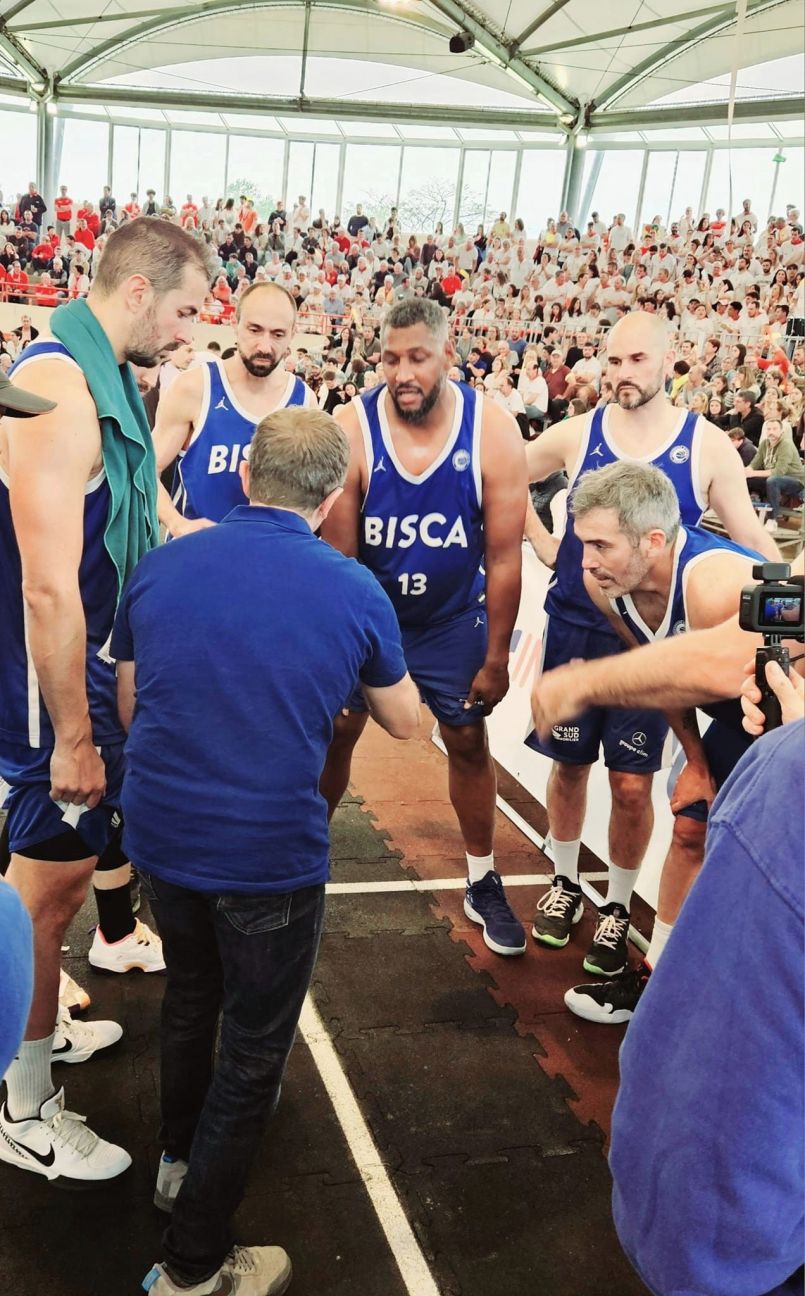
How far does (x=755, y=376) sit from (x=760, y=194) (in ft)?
54.4

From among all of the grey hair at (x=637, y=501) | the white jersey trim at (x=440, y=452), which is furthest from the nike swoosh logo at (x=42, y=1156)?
the white jersey trim at (x=440, y=452)

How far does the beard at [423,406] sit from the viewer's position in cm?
355

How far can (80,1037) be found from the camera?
9.73 feet

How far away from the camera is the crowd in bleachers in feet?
43.2

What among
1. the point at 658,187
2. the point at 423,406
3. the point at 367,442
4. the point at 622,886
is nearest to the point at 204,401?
the point at 367,442

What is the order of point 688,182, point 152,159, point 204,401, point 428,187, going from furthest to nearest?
point 152,159 < point 428,187 < point 688,182 < point 204,401

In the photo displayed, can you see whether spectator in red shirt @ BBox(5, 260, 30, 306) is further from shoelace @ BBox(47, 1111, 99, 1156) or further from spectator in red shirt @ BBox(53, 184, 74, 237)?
shoelace @ BBox(47, 1111, 99, 1156)

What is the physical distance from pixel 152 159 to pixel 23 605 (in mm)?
35041

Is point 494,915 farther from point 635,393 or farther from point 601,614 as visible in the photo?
point 635,393

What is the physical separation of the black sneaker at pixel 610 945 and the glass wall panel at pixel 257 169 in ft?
108

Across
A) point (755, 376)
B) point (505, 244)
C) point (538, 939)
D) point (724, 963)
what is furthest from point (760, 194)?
point (724, 963)

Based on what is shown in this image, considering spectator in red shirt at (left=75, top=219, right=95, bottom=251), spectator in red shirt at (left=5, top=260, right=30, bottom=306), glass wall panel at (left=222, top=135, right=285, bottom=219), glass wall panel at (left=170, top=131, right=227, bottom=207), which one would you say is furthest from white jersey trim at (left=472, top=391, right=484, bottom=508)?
glass wall panel at (left=170, top=131, right=227, bottom=207)

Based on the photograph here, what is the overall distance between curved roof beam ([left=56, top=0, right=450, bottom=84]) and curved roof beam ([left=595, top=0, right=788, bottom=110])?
5.10 metres

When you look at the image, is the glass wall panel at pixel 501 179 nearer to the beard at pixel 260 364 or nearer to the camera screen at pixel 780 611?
the beard at pixel 260 364
